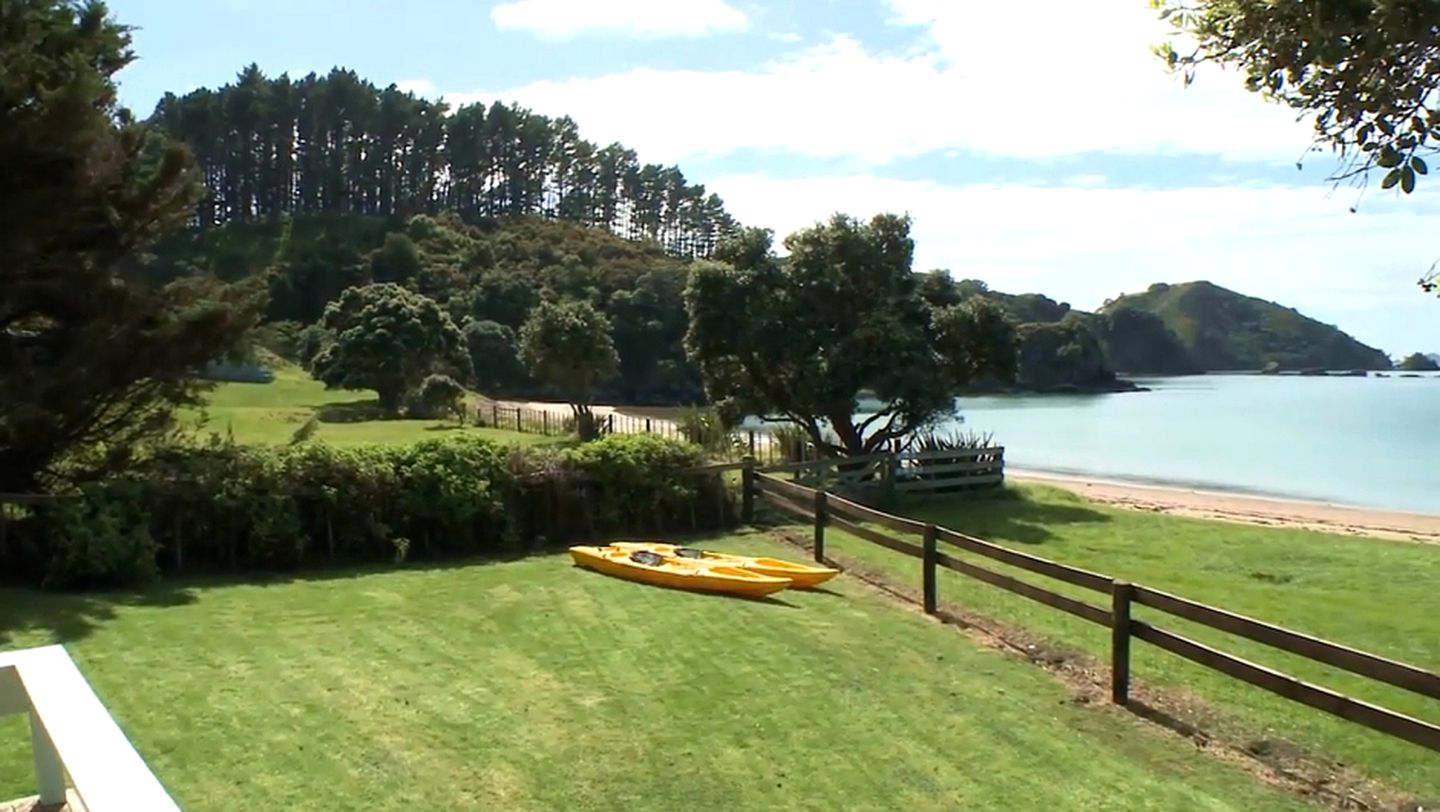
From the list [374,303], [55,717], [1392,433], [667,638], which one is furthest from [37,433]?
[1392,433]

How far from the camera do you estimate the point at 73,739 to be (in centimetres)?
290

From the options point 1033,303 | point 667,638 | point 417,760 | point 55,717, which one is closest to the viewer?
point 55,717

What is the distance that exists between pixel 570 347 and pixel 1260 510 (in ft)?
73.9

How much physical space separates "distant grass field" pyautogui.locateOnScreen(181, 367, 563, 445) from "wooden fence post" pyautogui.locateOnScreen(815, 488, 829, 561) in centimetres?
852

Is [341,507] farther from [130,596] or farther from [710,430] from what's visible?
[710,430]

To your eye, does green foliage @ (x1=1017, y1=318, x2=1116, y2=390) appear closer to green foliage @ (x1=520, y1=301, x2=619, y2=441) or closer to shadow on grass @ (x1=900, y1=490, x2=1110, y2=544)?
green foliage @ (x1=520, y1=301, x2=619, y2=441)

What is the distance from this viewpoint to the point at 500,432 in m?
37.4

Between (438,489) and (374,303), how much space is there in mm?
37788

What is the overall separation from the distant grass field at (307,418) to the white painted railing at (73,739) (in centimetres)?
1738

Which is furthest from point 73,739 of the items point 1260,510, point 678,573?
point 1260,510

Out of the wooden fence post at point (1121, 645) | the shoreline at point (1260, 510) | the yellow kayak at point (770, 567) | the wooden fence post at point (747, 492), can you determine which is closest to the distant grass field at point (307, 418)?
the wooden fence post at point (747, 492)

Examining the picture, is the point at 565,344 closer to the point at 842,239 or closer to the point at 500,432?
the point at 500,432

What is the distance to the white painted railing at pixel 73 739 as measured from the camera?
247 cm

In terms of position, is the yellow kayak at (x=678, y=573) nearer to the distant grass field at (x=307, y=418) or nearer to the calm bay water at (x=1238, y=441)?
the distant grass field at (x=307, y=418)
